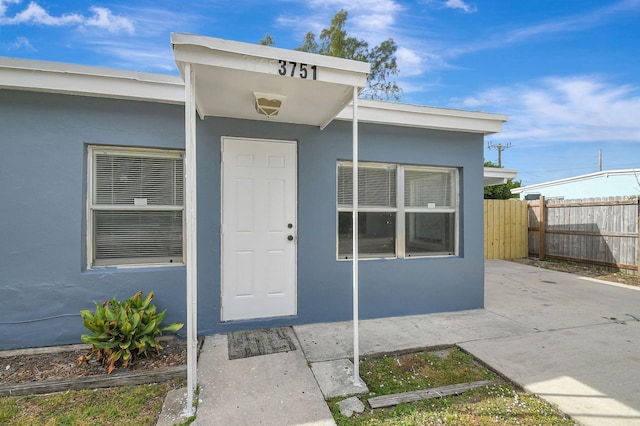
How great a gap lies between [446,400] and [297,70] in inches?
109

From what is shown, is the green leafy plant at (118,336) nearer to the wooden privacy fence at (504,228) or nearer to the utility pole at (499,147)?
the wooden privacy fence at (504,228)

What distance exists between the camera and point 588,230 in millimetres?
7453

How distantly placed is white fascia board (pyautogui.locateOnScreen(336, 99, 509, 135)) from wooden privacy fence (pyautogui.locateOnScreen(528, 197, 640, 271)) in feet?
17.4

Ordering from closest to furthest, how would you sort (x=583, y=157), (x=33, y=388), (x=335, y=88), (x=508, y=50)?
(x=33, y=388) → (x=335, y=88) → (x=508, y=50) → (x=583, y=157)

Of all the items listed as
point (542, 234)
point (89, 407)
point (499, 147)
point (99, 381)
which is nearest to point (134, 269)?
point (99, 381)

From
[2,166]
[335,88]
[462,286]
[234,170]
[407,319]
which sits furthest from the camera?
[462,286]

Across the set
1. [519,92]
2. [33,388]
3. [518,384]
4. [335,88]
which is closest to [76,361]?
[33,388]

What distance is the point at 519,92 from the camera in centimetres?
940

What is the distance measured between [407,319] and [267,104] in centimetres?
312

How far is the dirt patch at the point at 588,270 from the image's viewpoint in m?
6.23

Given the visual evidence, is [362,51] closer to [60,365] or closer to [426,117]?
[426,117]

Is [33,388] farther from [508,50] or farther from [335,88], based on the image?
[508,50]

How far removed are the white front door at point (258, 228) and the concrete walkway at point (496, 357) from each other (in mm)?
478

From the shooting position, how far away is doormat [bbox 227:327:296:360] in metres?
2.88
